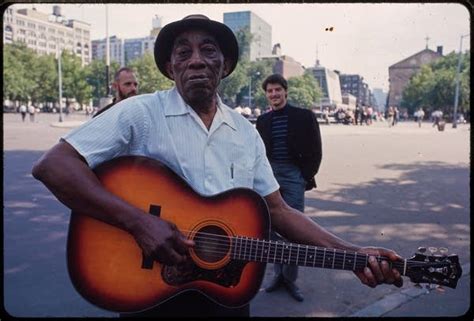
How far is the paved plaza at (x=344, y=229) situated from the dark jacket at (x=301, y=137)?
71cm

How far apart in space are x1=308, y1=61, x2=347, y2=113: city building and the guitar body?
1.13 m

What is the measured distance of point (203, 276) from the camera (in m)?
1.66

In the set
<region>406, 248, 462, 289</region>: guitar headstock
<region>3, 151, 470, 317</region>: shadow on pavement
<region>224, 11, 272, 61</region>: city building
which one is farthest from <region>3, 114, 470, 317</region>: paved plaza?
<region>224, 11, 272, 61</region>: city building

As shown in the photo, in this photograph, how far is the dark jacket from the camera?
3.47 metres

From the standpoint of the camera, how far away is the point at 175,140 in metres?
1.67

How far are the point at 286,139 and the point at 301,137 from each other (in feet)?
0.40

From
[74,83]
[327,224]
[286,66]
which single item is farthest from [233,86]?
[74,83]

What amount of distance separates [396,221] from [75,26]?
438cm

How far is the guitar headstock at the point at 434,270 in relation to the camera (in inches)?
72.4

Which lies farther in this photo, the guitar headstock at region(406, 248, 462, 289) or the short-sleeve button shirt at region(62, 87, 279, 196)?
the guitar headstock at region(406, 248, 462, 289)

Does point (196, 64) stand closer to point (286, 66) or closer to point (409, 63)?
point (286, 66)

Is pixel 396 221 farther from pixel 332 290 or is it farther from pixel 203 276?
pixel 203 276

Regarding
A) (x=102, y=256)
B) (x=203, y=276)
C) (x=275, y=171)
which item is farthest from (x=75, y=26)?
(x=275, y=171)

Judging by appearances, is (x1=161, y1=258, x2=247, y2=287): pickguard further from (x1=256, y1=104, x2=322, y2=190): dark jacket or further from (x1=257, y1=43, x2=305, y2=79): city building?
(x1=256, y1=104, x2=322, y2=190): dark jacket
